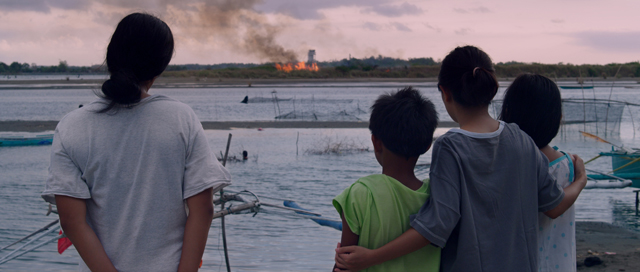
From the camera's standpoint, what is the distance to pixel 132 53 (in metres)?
1.60

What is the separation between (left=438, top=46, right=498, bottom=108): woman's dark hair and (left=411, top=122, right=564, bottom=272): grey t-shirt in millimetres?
157

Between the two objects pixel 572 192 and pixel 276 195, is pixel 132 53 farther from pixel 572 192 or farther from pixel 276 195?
pixel 276 195

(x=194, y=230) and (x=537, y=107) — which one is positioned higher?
(x=537, y=107)

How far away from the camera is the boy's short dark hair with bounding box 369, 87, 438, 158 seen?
6.05 ft

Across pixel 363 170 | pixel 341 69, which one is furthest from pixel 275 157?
pixel 341 69

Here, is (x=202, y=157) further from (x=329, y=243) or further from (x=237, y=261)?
(x=329, y=243)

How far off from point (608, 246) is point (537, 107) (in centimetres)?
503

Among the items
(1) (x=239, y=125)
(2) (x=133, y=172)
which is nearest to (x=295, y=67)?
(1) (x=239, y=125)

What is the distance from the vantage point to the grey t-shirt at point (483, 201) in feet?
5.70

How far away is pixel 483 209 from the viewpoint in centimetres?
180

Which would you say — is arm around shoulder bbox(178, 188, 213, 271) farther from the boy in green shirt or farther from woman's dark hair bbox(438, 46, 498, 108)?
woman's dark hair bbox(438, 46, 498, 108)

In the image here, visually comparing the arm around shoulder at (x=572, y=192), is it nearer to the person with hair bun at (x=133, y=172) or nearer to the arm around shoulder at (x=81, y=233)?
the person with hair bun at (x=133, y=172)

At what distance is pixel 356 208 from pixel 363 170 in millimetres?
10955

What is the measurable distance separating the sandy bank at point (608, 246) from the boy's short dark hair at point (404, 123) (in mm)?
4191
